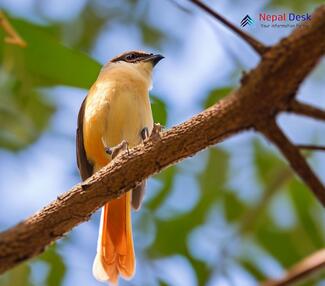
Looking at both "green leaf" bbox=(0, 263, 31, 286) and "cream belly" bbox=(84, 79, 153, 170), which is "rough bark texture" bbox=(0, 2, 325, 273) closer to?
"cream belly" bbox=(84, 79, 153, 170)

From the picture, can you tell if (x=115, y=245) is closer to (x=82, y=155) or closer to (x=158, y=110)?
(x=82, y=155)

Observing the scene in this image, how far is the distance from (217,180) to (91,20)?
1.52 m

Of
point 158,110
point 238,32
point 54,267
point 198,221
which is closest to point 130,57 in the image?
point 158,110

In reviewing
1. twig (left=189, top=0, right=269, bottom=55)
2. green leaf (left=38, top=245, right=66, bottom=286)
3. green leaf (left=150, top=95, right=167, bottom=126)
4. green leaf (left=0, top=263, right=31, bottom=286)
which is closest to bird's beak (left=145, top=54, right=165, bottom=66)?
green leaf (left=150, top=95, right=167, bottom=126)

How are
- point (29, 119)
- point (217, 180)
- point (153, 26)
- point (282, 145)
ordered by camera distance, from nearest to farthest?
point (282, 145)
point (29, 119)
point (217, 180)
point (153, 26)

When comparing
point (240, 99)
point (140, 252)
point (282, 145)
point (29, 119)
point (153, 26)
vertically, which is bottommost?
point (282, 145)

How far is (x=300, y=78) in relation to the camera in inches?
54.4

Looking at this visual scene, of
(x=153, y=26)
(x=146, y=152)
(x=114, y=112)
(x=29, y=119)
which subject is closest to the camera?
(x=146, y=152)

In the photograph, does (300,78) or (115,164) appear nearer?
(300,78)

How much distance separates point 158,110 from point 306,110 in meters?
1.84

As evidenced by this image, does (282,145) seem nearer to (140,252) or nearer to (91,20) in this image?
(140,252)

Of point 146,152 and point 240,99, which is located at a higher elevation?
point 146,152

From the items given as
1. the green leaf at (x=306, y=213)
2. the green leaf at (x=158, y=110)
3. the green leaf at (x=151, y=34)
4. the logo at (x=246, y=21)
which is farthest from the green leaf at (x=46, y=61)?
the green leaf at (x=151, y=34)

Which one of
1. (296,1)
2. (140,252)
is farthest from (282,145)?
(296,1)
